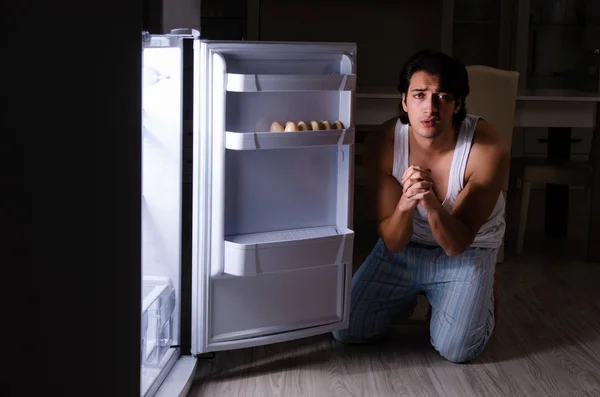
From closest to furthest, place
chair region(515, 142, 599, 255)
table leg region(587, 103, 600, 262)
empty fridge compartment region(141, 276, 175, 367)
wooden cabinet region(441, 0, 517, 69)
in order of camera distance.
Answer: empty fridge compartment region(141, 276, 175, 367) → table leg region(587, 103, 600, 262) → chair region(515, 142, 599, 255) → wooden cabinet region(441, 0, 517, 69)

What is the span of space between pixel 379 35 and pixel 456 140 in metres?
3.65

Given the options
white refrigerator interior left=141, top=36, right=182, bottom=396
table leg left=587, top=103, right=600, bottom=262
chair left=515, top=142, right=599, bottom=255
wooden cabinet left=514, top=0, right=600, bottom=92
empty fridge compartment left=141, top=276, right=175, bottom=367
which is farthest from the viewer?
wooden cabinet left=514, top=0, right=600, bottom=92

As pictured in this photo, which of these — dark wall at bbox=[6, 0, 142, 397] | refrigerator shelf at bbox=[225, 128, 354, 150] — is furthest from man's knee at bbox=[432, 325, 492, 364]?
dark wall at bbox=[6, 0, 142, 397]

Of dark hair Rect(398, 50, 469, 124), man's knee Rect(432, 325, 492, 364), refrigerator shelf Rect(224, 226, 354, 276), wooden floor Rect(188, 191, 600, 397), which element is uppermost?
dark hair Rect(398, 50, 469, 124)

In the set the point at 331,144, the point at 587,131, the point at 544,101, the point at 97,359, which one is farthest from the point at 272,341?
the point at 587,131

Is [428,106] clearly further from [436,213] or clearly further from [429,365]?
[429,365]

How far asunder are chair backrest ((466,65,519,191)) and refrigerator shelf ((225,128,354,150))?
1114 millimetres

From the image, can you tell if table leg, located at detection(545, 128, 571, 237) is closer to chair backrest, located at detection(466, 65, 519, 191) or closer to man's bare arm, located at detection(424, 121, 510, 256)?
chair backrest, located at detection(466, 65, 519, 191)

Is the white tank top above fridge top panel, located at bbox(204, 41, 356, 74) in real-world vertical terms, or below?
below

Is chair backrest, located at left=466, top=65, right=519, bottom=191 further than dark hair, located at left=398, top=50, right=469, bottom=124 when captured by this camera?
Yes

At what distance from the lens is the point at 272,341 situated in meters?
2.34

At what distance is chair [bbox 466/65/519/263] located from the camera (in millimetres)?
3297

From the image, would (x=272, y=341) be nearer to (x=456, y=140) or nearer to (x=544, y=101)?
(x=456, y=140)

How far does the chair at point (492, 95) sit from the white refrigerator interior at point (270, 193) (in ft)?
3.59
